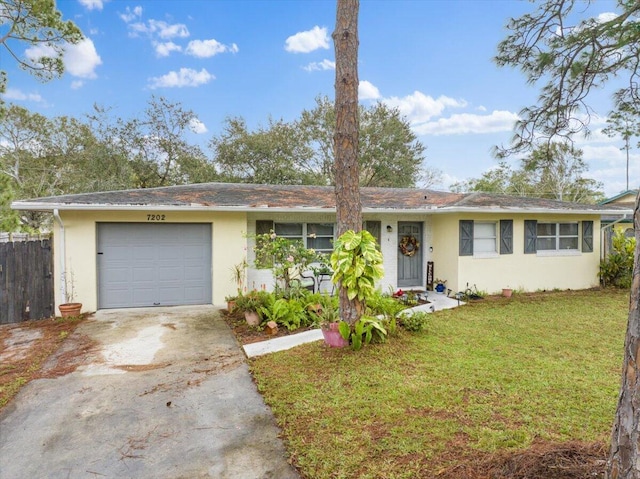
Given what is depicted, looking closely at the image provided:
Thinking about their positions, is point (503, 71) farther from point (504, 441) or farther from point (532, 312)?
point (504, 441)

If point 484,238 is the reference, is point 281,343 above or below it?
below

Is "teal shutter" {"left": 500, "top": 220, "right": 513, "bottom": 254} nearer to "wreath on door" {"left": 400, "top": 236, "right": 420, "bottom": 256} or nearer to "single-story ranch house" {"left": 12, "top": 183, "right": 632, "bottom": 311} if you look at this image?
"single-story ranch house" {"left": 12, "top": 183, "right": 632, "bottom": 311}

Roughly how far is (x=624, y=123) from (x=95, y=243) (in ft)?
41.2

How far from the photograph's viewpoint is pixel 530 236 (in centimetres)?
1064

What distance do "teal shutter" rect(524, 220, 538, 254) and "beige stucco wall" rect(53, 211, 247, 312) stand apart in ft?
26.6

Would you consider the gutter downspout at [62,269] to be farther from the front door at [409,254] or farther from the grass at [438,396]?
the front door at [409,254]

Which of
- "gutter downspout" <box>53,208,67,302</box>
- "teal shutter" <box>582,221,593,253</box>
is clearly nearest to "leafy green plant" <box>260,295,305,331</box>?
"gutter downspout" <box>53,208,67,302</box>

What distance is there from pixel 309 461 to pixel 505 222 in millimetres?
9606

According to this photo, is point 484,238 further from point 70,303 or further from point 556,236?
point 70,303

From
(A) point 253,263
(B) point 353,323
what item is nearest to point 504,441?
(B) point 353,323

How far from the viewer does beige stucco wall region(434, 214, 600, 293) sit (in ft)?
33.1

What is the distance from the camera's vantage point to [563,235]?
11.2 meters

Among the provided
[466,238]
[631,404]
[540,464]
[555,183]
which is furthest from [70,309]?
[555,183]

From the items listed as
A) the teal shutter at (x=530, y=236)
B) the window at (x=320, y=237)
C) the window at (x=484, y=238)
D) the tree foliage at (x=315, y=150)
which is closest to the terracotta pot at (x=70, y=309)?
the window at (x=320, y=237)
